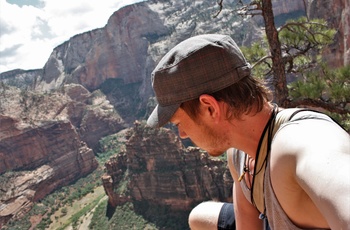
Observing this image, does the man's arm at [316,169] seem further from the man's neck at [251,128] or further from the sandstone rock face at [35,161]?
the sandstone rock face at [35,161]

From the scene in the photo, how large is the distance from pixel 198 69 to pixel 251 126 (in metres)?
0.38

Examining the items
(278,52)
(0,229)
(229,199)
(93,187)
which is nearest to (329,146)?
(278,52)

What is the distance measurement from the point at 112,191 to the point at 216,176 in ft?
40.9

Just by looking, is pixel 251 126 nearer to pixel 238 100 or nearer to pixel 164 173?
pixel 238 100

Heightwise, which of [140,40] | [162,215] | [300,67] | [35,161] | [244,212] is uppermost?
[140,40]

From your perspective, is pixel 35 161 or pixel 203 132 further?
pixel 35 161

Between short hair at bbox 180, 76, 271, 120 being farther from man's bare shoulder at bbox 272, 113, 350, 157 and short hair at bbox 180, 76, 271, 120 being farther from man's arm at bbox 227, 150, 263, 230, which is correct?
man's arm at bbox 227, 150, 263, 230

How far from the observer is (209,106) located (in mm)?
1544

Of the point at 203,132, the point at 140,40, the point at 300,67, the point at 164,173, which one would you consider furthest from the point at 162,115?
the point at 140,40

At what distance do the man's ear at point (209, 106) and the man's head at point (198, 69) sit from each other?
0.09ft

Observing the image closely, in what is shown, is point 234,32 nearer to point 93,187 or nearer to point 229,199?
point 93,187

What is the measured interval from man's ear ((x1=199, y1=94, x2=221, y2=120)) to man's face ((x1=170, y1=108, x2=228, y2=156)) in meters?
0.05

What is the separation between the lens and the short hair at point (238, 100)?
5.08 ft

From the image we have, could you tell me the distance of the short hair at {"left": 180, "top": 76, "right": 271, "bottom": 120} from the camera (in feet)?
5.08
